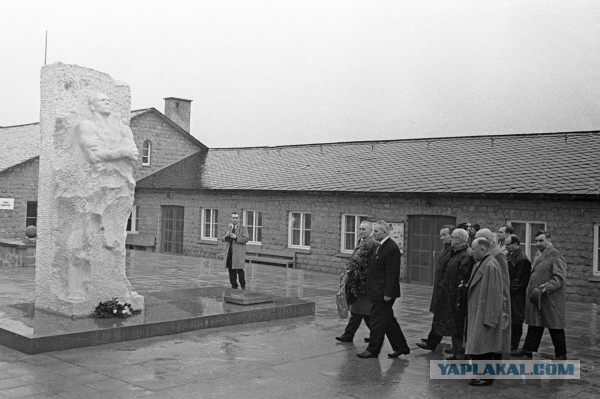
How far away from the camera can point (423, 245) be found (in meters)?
19.6

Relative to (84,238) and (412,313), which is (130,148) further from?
(412,313)

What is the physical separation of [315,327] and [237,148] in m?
21.2

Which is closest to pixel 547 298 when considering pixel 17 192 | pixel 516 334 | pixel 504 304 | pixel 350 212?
pixel 516 334

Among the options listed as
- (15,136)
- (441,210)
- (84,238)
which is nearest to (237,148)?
(15,136)

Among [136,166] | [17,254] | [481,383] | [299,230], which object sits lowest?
[481,383]

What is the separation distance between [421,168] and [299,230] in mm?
4945

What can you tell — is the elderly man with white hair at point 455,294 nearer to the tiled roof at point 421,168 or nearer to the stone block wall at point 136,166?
the tiled roof at point 421,168

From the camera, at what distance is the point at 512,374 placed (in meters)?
8.16

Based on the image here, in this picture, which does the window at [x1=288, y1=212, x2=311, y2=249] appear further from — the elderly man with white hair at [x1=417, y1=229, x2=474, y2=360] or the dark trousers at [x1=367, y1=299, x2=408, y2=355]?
the elderly man with white hair at [x1=417, y1=229, x2=474, y2=360]

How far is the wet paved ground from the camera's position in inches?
278

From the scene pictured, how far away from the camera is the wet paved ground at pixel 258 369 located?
706 cm

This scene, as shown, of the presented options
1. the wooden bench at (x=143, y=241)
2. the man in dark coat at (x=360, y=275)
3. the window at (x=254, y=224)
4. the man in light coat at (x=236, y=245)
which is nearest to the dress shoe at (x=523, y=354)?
the man in dark coat at (x=360, y=275)

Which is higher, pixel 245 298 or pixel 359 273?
pixel 359 273

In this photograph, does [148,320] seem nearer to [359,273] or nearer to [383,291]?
[359,273]
